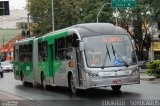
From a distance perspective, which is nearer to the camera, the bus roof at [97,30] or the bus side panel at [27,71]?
the bus roof at [97,30]

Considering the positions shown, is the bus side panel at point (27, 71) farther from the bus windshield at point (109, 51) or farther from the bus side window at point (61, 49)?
the bus windshield at point (109, 51)

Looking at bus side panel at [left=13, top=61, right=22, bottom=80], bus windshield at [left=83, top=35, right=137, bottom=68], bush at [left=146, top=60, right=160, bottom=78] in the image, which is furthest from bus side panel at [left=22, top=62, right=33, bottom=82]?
→ bus windshield at [left=83, top=35, right=137, bottom=68]

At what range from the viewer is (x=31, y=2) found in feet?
259

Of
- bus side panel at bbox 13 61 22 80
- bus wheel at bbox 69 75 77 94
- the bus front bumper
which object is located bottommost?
bus side panel at bbox 13 61 22 80

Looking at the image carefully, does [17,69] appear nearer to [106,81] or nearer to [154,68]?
[154,68]

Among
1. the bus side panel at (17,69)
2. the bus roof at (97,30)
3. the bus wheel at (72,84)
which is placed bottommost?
the bus side panel at (17,69)

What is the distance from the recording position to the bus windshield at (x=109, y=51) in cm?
1938

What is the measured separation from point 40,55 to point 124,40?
810cm

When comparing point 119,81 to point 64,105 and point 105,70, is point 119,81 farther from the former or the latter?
point 64,105

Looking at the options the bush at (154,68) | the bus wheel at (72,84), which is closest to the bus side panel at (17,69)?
the bush at (154,68)

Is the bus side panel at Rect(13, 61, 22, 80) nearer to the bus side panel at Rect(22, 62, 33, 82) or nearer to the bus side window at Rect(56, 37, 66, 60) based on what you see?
the bus side panel at Rect(22, 62, 33, 82)

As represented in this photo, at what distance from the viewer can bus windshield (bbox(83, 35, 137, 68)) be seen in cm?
1938

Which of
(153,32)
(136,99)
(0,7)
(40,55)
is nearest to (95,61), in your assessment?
(136,99)

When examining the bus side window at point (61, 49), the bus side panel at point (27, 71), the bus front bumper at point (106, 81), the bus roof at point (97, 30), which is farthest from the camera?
the bus side panel at point (27, 71)
